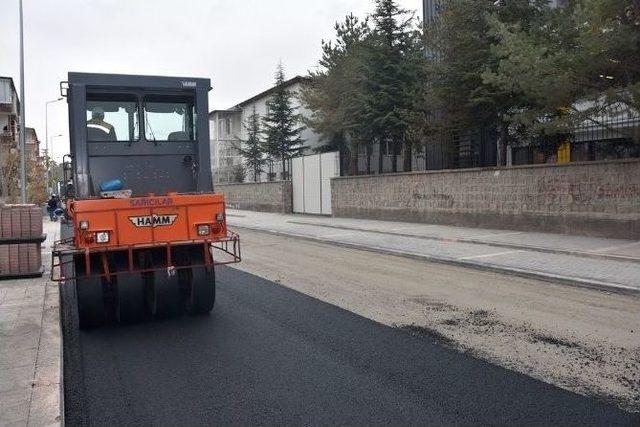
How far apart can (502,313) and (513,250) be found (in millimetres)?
6374

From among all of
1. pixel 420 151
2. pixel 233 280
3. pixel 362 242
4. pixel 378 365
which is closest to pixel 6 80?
pixel 420 151

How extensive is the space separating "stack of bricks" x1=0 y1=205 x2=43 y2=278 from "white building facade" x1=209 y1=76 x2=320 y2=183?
105 ft

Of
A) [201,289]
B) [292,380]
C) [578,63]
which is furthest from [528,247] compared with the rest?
[292,380]

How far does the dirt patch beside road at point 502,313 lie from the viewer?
5.49 m

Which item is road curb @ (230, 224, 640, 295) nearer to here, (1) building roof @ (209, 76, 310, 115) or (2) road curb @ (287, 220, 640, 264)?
(2) road curb @ (287, 220, 640, 264)

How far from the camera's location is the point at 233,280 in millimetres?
10773

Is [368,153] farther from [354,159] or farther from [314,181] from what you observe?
[314,181]

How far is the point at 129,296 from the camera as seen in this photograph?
7.62m

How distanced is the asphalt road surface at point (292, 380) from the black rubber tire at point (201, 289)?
1.23 ft

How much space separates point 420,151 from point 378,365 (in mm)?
20917

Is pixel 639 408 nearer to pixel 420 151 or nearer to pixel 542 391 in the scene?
pixel 542 391

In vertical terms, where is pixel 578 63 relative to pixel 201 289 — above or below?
above

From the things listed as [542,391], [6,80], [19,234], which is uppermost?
[6,80]

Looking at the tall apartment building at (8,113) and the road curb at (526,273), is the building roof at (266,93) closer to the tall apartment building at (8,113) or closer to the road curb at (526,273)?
the tall apartment building at (8,113)
